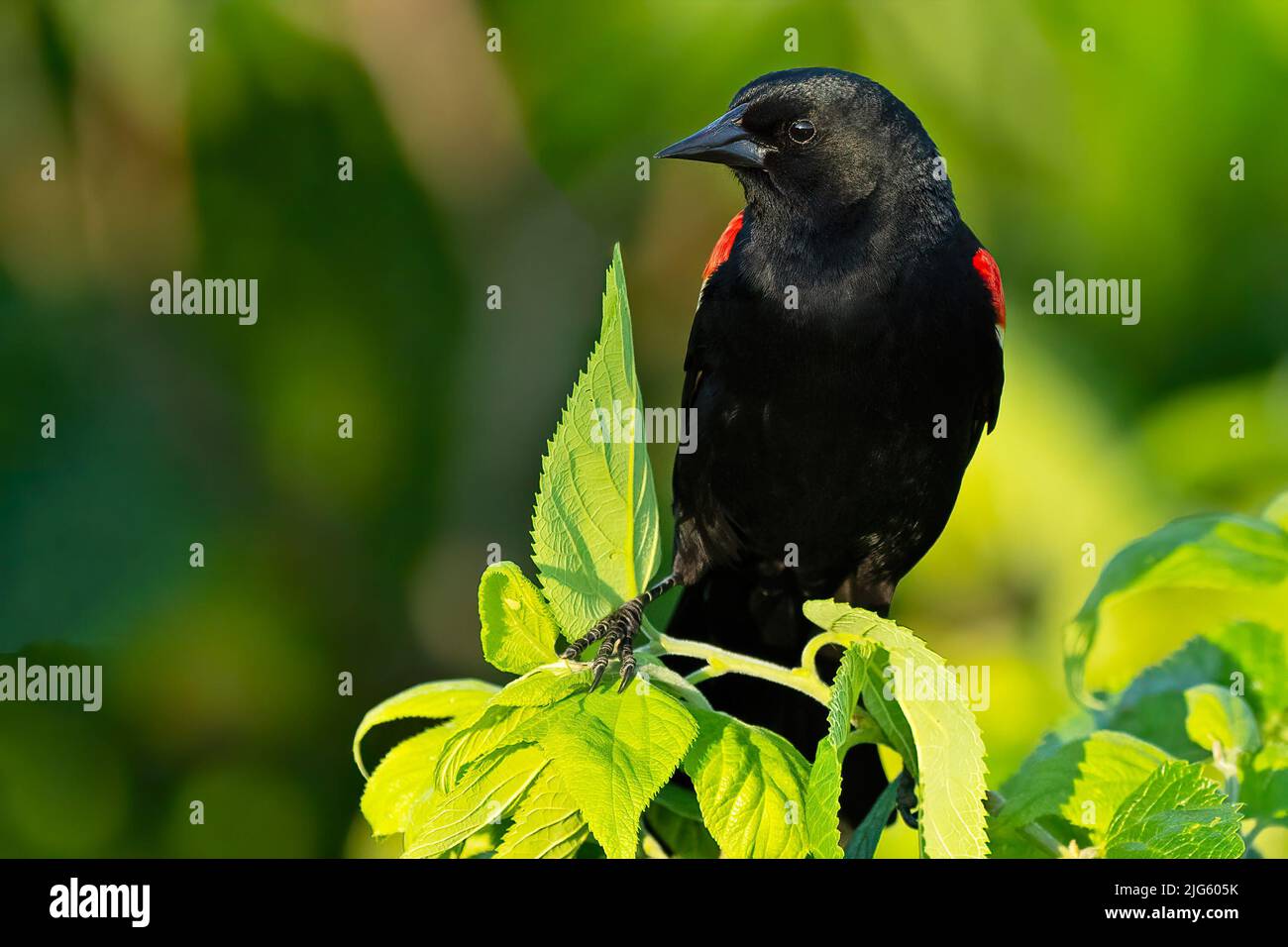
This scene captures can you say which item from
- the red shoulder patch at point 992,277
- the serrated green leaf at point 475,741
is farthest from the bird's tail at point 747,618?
the serrated green leaf at point 475,741

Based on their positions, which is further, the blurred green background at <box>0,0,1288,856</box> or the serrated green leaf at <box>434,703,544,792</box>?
the blurred green background at <box>0,0,1288,856</box>

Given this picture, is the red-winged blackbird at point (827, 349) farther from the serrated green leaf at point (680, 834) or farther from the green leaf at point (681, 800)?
the green leaf at point (681, 800)

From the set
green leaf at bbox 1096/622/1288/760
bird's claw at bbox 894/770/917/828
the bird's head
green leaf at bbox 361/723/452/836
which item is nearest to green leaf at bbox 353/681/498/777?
A: green leaf at bbox 361/723/452/836

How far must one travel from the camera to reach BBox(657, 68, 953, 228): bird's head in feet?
8.11

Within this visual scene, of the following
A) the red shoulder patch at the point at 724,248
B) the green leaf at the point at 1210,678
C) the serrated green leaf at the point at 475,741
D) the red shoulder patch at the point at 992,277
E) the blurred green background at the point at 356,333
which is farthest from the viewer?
the blurred green background at the point at 356,333

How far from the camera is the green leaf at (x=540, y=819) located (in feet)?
4.30

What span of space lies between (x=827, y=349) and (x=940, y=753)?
1328 mm

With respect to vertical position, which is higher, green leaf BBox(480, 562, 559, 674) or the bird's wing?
the bird's wing

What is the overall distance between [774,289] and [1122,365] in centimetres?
95

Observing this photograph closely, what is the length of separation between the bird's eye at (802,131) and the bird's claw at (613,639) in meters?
1.29

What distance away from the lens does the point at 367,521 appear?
11.0 ft

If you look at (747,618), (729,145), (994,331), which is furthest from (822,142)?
(747,618)

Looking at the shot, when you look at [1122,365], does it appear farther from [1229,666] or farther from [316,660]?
[316,660]

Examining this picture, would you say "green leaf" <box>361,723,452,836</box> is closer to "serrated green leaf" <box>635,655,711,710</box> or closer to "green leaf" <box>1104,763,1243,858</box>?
"serrated green leaf" <box>635,655,711,710</box>
